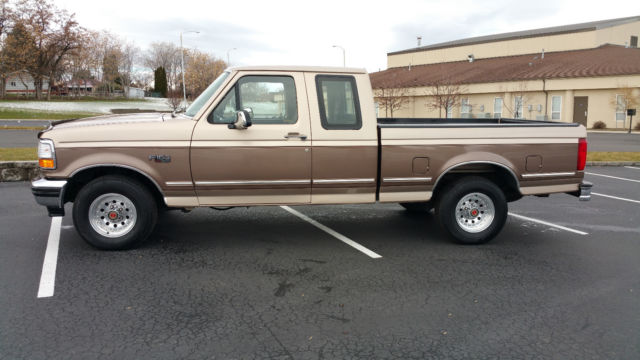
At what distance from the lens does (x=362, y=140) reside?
19.3 feet

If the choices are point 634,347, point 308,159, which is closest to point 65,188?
point 308,159

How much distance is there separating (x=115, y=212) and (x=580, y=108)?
4180cm

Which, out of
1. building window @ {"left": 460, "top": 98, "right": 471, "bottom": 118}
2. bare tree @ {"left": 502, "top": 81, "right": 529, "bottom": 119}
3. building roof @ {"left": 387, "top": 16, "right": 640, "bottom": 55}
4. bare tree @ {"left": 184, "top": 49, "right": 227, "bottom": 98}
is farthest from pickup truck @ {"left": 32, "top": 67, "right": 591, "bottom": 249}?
bare tree @ {"left": 184, "top": 49, "right": 227, "bottom": 98}

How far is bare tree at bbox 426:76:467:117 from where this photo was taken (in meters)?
41.6

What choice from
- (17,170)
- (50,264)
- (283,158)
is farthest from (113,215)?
(17,170)

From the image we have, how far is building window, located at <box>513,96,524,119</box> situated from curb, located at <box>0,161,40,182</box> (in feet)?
121

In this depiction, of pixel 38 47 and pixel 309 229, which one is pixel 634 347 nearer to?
pixel 309 229

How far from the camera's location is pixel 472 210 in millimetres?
6309

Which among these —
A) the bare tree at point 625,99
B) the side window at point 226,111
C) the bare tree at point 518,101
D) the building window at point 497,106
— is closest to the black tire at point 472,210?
the side window at point 226,111

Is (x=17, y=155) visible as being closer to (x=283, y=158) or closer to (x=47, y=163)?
(x=47, y=163)

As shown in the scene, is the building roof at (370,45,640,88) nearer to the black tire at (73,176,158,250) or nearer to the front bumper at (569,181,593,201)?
the front bumper at (569,181,593,201)

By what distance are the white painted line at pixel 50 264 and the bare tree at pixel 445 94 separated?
37.0 metres

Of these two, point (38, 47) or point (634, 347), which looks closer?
point (634, 347)

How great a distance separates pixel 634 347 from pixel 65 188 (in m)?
5.41
